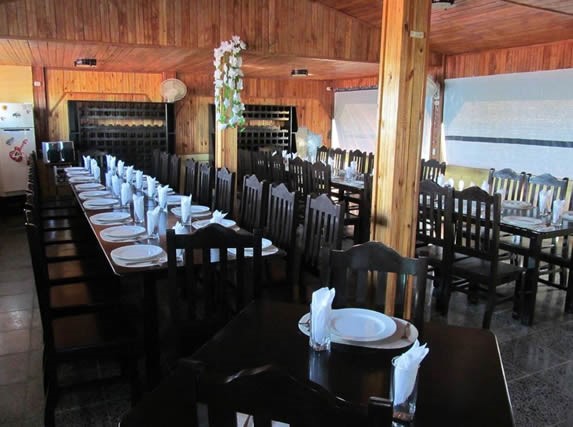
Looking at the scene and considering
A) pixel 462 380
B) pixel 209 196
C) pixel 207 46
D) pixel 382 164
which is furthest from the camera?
pixel 207 46

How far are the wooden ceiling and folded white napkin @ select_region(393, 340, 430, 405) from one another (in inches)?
165

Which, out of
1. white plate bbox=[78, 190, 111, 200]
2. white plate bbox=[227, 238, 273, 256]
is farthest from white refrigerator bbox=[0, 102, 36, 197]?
white plate bbox=[227, 238, 273, 256]

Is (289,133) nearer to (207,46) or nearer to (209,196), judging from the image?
(207,46)

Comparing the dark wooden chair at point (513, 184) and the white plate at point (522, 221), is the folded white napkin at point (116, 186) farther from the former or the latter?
the dark wooden chair at point (513, 184)

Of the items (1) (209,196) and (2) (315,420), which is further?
(1) (209,196)

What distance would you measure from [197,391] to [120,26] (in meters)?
4.80

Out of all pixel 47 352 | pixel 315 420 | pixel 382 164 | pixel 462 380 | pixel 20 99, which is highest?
pixel 20 99

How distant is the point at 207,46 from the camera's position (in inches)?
208

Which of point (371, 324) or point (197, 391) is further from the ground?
point (197, 391)

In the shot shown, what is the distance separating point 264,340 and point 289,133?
813 centimetres

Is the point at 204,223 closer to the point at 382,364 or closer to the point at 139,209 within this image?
the point at 139,209

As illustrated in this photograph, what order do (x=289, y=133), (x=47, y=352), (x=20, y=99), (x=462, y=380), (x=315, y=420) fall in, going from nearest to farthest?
(x=315, y=420) → (x=462, y=380) → (x=47, y=352) → (x=20, y=99) → (x=289, y=133)

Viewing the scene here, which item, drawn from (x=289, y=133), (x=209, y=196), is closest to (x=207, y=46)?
(x=209, y=196)

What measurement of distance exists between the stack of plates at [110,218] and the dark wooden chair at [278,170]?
277 centimetres
